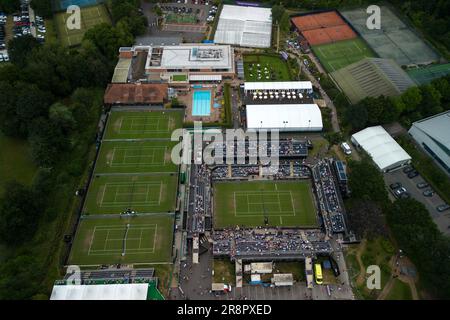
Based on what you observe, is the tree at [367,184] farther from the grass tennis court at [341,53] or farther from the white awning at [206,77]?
the white awning at [206,77]

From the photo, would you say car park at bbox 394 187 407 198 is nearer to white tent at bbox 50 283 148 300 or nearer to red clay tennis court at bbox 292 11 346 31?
white tent at bbox 50 283 148 300

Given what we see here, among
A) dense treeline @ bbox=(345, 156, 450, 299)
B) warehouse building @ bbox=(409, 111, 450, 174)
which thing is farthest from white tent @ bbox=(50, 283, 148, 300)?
warehouse building @ bbox=(409, 111, 450, 174)

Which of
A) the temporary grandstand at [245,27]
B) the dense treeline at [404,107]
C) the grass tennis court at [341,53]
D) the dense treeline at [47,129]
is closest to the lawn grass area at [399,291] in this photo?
the dense treeline at [404,107]

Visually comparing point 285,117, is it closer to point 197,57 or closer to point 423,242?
point 197,57

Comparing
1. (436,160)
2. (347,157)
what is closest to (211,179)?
(347,157)

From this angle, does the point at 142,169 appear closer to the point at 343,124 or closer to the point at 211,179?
the point at 211,179

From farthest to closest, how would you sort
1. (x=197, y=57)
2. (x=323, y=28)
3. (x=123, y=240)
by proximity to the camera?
(x=323, y=28) → (x=197, y=57) → (x=123, y=240)

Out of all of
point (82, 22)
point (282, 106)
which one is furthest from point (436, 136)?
point (82, 22)
